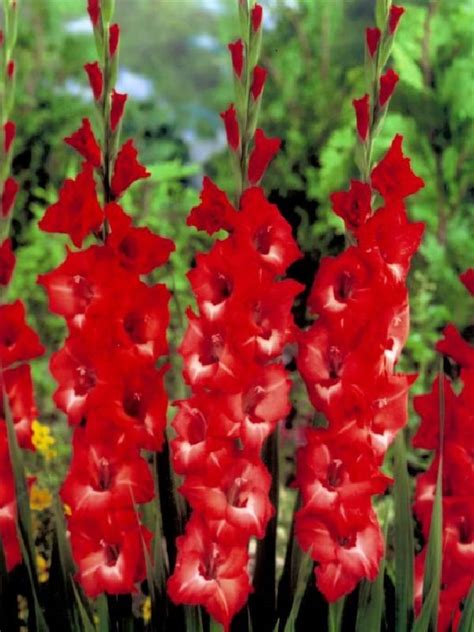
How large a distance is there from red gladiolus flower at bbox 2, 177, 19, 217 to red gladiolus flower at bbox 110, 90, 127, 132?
1.00 ft

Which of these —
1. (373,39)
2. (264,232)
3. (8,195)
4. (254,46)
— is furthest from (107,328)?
(373,39)

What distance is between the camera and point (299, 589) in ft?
6.73

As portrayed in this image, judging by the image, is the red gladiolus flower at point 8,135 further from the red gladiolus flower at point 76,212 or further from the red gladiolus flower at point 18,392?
the red gladiolus flower at point 18,392

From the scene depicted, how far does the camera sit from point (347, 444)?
1.97 meters

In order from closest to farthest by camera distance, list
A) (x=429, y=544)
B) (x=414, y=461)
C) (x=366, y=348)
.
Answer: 1. (x=366, y=348)
2. (x=429, y=544)
3. (x=414, y=461)

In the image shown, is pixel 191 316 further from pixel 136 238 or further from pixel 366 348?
pixel 366 348

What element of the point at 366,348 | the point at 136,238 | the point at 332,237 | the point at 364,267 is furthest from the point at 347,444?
the point at 332,237

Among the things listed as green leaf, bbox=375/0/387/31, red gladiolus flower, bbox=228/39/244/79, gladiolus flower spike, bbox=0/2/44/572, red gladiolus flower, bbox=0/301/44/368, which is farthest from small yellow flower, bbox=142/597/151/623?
green leaf, bbox=375/0/387/31

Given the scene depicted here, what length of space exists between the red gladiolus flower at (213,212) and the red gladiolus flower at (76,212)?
16cm

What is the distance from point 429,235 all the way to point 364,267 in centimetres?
277

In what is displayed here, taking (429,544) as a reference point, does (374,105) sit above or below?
above

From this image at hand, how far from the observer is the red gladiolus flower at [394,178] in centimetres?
196

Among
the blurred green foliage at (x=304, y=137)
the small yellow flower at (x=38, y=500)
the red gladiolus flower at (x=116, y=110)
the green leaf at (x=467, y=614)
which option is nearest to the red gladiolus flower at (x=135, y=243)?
the red gladiolus flower at (x=116, y=110)

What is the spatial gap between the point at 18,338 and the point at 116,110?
1.65 ft
